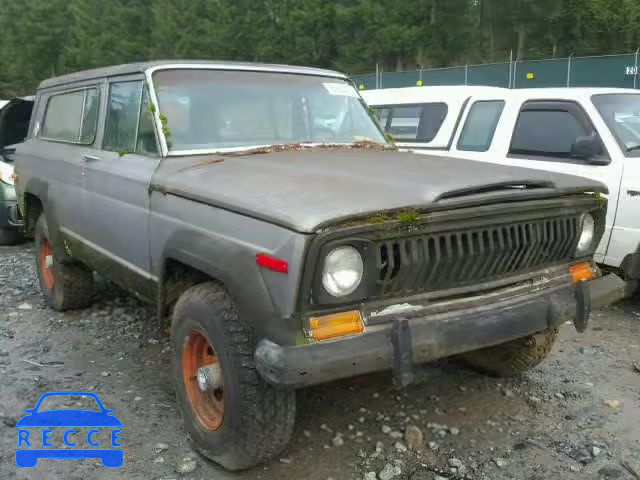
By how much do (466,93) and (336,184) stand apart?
475cm

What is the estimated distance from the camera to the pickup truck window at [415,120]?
7.18 meters

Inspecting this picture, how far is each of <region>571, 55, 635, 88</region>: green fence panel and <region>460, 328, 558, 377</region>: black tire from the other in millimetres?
16100

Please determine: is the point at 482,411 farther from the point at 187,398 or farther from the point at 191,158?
the point at 191,158

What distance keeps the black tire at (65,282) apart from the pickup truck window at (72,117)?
2.40ft

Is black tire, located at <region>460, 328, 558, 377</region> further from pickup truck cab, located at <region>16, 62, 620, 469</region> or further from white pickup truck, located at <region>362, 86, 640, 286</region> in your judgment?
white pickup truck, located at <region>362, 86, 640, 286</region>

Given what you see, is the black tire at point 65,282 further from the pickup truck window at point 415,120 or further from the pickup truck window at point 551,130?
the pickup truck window at point 551,130

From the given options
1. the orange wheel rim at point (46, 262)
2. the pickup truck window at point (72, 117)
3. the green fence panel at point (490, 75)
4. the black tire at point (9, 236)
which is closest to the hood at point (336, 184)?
the pickup truck window at point (72, 117)

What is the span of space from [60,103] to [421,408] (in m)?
3.84

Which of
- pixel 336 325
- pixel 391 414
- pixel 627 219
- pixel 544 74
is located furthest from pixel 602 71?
pixel 336 325

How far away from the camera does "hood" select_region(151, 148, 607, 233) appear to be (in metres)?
2.53

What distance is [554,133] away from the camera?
5898 mm

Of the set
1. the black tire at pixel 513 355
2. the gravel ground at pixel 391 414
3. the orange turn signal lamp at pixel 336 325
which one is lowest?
the gravel ground at pixel 391 414

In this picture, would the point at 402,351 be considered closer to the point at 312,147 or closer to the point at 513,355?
the point at 513,355

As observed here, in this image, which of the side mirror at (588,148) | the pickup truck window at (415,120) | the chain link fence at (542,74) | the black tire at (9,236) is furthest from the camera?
the chain link fence at (542,74)
